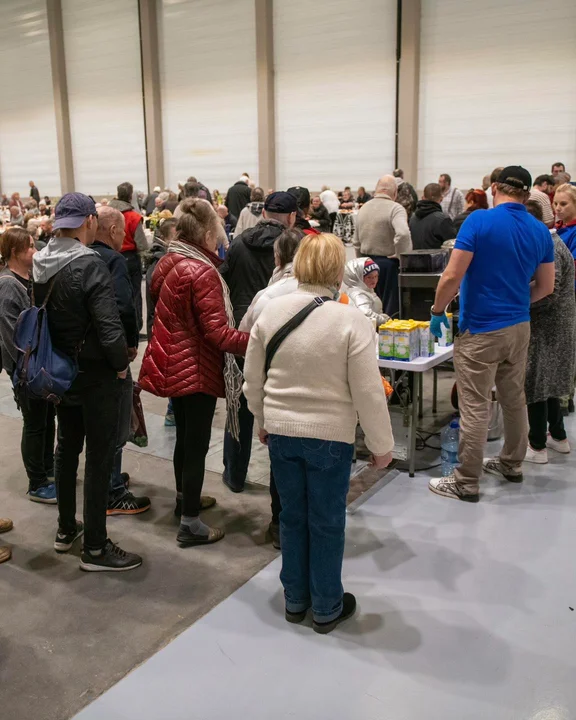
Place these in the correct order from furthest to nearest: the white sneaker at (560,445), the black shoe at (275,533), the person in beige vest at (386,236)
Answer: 1. the person in beige vest at (386,236)
2. the white sneaker at (560,445)
3. the black shoe at (275,533)

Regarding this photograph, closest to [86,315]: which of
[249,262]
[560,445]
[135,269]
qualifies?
[249,262]

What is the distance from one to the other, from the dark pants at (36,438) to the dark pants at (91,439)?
2.07 feet

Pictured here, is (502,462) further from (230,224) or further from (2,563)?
(230,224)

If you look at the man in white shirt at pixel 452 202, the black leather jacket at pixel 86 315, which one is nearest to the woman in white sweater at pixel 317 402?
the black leather jacket at pixel 86 315

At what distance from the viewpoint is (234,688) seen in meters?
2.12

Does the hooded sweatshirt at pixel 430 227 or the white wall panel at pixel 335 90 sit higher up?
the white wall panel at pixel 335 90

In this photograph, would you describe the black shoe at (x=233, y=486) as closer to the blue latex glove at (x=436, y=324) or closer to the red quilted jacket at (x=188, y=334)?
the red quilted jacket at (x=188, y=334)

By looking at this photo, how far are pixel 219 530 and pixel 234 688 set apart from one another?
3.36 ft

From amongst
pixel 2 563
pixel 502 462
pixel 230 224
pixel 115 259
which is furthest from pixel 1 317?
pixel 230 224

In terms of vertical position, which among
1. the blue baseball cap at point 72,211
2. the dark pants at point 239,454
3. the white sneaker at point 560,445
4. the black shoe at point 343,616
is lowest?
the black shoe at point 343,616

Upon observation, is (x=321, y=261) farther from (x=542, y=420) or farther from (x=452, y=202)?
(x=452, y=202)

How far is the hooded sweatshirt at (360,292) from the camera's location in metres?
3.68

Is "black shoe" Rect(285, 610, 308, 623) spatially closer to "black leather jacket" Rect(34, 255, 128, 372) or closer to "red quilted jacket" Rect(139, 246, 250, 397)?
"red quilted jacket" Rect(139, 246, 250, 397)

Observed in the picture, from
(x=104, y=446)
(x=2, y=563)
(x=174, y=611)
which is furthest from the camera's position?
(x=2, y=563)
